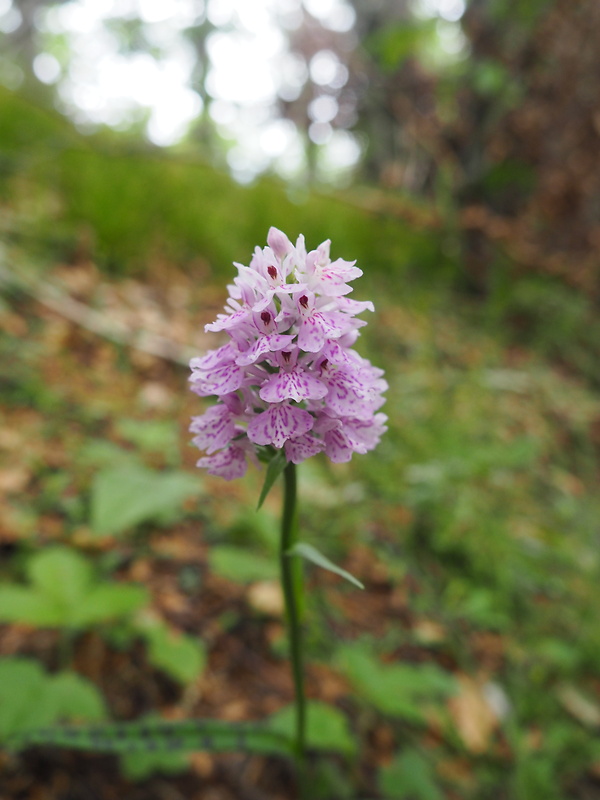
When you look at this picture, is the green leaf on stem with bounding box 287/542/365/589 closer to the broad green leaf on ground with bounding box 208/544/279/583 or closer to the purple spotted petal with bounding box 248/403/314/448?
the purple spotted petal with bounding box 248/403/314/448

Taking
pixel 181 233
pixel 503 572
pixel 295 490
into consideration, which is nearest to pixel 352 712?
pixel 503 572

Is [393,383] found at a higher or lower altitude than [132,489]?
higher

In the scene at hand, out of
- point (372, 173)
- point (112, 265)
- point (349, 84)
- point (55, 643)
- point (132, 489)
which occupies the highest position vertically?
point (349, 84)

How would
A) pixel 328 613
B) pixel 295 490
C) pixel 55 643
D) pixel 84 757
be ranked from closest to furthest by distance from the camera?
pixel 295 490
pixel 84 757
pixel 55 643
pixel 328 613

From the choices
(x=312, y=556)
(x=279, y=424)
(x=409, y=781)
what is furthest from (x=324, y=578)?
(x=279, y=424)

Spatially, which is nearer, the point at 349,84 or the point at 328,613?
the point at 328,613

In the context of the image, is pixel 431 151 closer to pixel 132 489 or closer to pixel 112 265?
pixel 112 265

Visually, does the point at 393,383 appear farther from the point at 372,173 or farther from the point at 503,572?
the point at 372,173

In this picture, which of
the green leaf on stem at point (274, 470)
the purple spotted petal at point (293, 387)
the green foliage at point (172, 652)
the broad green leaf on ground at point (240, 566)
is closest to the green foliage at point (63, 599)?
the green foliage at point (172, 652)

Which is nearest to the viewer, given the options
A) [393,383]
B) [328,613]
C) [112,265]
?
[328,613]
